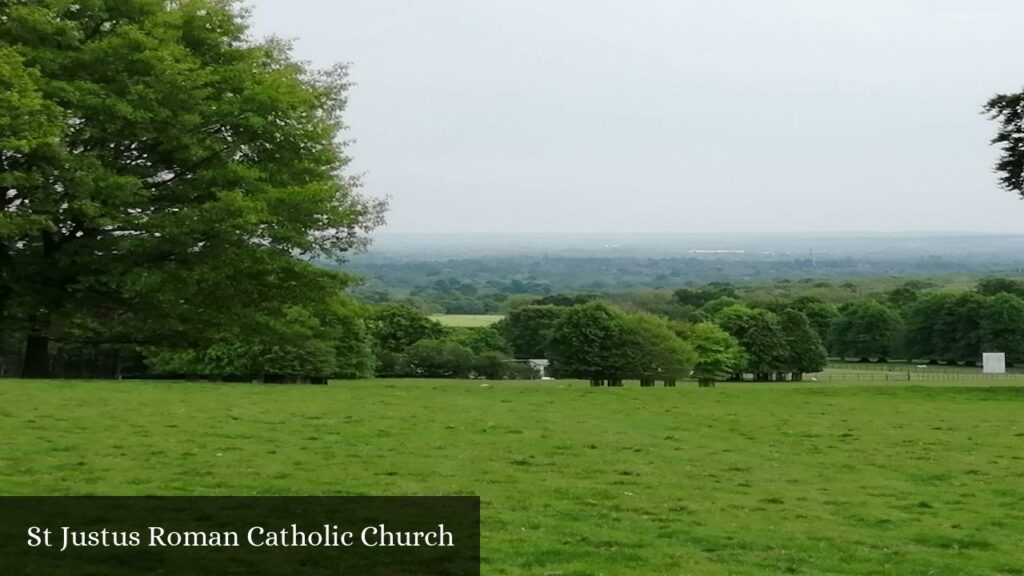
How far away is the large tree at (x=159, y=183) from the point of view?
23.8 meters

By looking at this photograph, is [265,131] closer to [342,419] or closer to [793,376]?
[342,419]

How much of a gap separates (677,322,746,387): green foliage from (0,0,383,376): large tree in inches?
2578

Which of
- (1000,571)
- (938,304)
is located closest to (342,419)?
(1000,571)

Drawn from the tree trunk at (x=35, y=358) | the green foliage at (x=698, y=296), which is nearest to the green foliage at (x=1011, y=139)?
the tree trunk at (x=35, y=358)

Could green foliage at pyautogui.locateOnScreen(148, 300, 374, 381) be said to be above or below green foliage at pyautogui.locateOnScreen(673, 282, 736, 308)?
above

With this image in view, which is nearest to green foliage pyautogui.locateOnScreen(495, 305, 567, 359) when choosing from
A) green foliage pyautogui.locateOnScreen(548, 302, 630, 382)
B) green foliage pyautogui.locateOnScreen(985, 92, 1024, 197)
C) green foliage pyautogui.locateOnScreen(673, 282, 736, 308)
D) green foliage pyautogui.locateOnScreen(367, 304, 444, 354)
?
green foliage pyautogui.locateOnScreen(367, 304, 444, 354)

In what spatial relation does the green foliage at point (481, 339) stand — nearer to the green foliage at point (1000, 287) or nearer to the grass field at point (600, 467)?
the green foliage at point (1000, 287)

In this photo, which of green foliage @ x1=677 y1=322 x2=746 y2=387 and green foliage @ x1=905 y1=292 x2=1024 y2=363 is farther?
green foliage @ x1=905 y1=292 x2=1024 y2=363

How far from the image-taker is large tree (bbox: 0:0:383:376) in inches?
936

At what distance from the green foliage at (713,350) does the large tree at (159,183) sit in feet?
215

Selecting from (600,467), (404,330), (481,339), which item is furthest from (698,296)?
(600,467)

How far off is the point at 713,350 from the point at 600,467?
7896 cm

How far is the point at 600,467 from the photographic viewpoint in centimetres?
1547

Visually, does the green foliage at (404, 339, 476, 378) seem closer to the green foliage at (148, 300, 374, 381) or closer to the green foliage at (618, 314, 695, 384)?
the green foliage at (618, 314, 695, 384)
